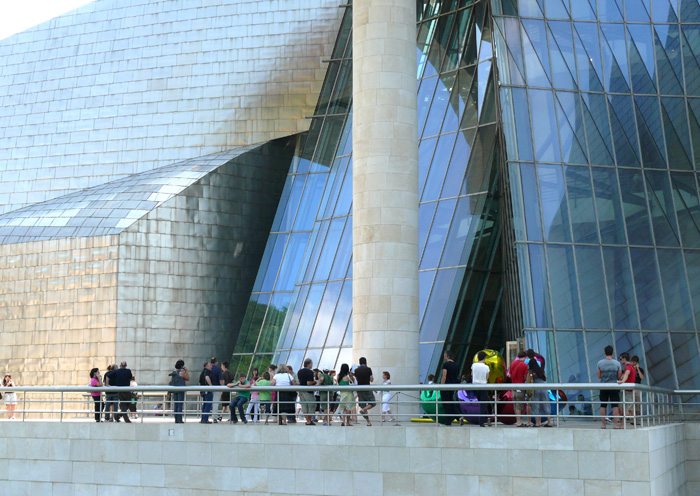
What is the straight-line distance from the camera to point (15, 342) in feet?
108

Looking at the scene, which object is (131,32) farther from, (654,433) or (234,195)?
(654,433)

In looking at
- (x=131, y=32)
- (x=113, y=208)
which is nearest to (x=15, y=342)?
(x=113, y=208)

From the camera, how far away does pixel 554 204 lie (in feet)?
Answer: 92.2

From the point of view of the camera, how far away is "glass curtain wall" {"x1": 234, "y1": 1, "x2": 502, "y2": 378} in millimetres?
29078

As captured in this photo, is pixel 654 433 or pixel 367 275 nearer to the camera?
pixel 654 433

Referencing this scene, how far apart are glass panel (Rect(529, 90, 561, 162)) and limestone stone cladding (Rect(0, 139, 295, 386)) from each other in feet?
39.5

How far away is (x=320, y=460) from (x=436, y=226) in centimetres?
1342

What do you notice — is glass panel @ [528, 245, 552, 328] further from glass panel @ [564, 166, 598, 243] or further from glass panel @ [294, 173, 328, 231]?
glass panel @ [294, 173, 328, 231]

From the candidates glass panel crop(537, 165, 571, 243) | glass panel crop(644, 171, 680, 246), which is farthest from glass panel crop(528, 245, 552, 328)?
glass panel crop(644, 171, 680, 246)

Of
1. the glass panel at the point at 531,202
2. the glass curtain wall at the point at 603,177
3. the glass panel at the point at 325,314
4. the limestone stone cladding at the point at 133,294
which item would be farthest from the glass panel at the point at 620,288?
the limestone stone cladding at the point at 133,294

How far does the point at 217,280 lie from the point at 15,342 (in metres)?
7.26

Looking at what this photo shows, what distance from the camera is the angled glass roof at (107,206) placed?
108ft

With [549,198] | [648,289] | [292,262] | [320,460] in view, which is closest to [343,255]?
[292,262]

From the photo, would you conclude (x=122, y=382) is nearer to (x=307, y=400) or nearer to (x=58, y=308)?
(x=307, y=400)
